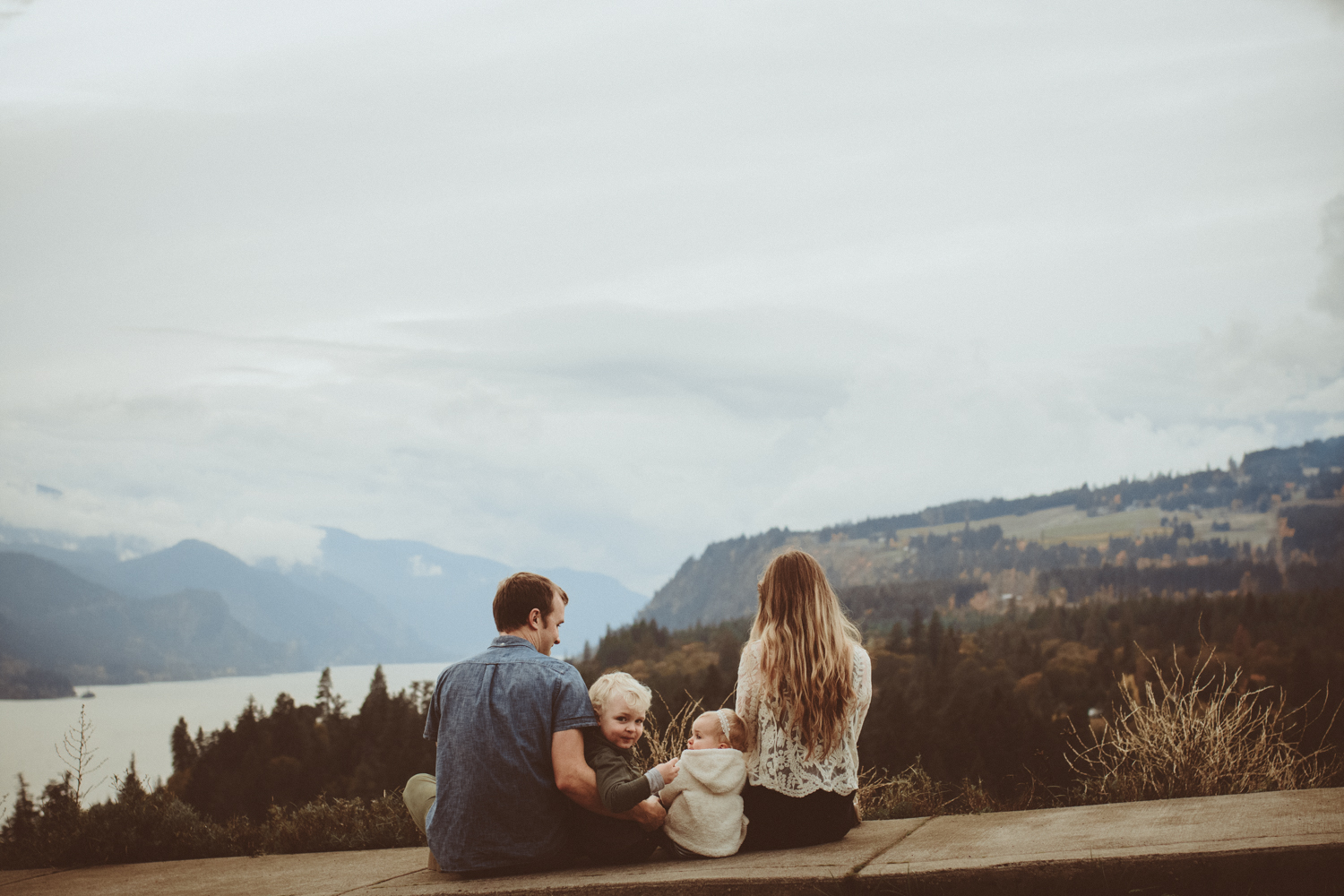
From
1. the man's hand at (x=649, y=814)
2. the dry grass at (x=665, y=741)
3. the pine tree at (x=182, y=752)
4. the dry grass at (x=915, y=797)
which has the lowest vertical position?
the pine tree at (x=182, y=752)

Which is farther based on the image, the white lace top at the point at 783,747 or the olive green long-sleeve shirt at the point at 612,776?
the white lace top at the point at 783,747

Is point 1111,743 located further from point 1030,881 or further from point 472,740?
point 472,740

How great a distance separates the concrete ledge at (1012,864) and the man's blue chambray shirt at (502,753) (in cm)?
16

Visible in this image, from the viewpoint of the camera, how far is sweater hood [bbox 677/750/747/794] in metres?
3.98

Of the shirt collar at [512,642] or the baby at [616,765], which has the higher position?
the shirt collar at [512,642]

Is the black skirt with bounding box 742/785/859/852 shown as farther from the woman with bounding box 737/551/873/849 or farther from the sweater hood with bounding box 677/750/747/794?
the sweater hood with bounding box 677/750/747/794

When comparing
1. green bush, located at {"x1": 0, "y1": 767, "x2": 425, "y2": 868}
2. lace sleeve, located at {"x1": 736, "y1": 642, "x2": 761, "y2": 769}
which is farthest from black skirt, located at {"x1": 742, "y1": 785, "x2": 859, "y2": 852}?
green bush, located at {"x1": 0, "y1": 767, "x2": 425, "y2": 868}

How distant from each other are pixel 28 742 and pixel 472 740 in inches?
6400

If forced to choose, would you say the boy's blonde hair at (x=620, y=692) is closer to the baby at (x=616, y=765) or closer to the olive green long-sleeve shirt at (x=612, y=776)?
the baby at (x=616, y=765)

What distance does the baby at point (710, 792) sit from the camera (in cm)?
400

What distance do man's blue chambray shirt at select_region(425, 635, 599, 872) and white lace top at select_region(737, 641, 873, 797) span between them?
73 cm

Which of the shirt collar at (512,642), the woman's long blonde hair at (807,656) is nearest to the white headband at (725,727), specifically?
the woman's long blonde hair at (807,656)

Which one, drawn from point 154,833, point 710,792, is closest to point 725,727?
point 710,792

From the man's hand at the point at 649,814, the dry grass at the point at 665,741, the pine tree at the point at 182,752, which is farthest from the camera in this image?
the pine tree at the point at 182,752
